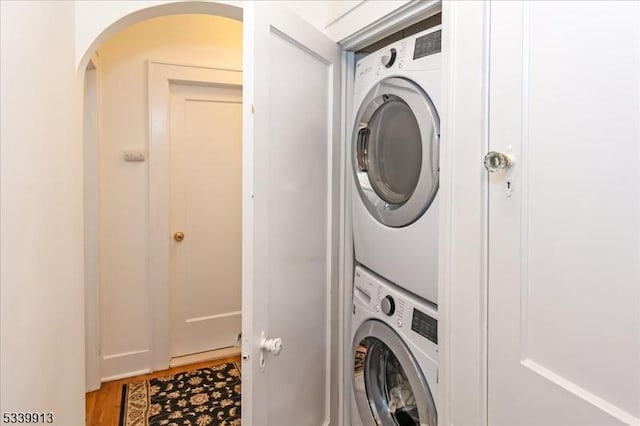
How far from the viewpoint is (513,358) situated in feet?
2.86

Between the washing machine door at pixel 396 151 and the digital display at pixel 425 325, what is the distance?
0.98 feet

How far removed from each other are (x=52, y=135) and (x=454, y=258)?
48.2 inches

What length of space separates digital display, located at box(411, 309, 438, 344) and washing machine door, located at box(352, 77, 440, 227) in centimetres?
30

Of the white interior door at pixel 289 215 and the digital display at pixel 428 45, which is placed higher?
the digital display at pixel 428 45

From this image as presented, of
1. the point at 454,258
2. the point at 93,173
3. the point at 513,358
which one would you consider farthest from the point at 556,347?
the point at 93,173

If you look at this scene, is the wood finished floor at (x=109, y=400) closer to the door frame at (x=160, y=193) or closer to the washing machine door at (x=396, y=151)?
the door frame at (x=160, y=193)

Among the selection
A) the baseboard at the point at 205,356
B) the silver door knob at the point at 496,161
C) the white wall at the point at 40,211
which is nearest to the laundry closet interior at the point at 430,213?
the silver door knob at the point at 496,161

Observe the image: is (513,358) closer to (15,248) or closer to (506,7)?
(506,7)

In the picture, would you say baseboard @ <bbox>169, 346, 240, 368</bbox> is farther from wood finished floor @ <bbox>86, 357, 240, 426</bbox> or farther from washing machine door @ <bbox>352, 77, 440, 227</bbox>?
washing machine door @ <bbox>352, 77, 440, 227</bbox>

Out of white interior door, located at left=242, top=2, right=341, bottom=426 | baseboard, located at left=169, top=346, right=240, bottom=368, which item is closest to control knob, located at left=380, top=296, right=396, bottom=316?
white interior door, located at left=242, top=2, right=341, bottom=426

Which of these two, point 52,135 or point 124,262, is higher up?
point 52,135

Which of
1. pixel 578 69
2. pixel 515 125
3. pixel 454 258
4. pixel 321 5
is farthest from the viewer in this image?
pixel 321 5

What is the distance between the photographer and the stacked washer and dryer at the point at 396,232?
3.93 ft

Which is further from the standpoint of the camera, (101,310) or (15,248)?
(101,310)
